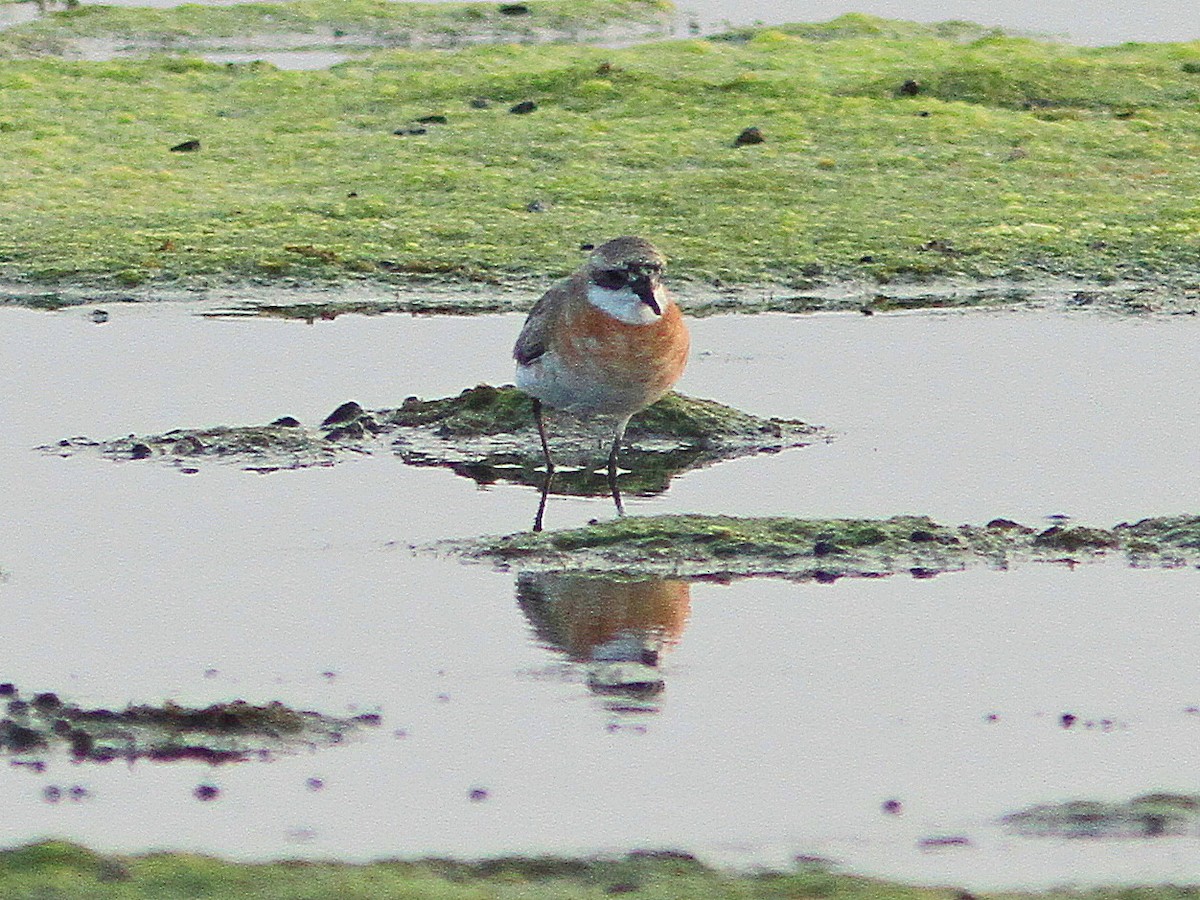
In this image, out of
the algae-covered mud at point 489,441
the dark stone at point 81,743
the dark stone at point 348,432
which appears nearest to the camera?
the dark stone at point 81,743

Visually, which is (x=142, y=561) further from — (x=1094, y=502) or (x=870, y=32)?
(x=870, y=32)

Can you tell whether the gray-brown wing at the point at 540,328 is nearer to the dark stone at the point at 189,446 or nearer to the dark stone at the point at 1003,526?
the dark stone at the point at 189,446

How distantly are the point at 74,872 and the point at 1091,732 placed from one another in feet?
9.00

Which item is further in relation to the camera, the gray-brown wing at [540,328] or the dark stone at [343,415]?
the dark stone at [343,415]

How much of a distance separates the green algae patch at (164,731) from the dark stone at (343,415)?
4.23 meters

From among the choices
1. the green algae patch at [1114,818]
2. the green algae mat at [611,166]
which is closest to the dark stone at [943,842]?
the green algae patch at [1114,818]

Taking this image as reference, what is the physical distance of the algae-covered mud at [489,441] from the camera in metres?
10.0

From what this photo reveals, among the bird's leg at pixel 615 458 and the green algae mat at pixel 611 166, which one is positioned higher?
the green algae mat at pixel 611 166

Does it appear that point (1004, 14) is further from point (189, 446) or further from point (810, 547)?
point (810, 547)

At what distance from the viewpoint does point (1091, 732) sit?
625 cm

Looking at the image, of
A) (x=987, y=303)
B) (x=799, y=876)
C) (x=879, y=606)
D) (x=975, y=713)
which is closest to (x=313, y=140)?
(x=987, y=303)

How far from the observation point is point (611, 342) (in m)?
9.74

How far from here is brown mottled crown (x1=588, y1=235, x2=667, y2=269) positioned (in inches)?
388

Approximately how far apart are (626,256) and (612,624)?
283 cm
